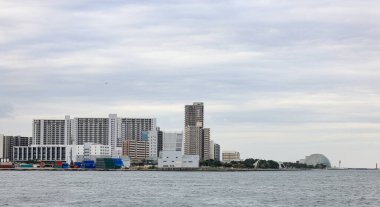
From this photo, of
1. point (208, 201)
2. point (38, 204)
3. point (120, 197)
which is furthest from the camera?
point (120, 197)

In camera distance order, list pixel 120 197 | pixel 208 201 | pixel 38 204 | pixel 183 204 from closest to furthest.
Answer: pixel 38 204 < pixel 183 204 < pixel 208 201 < pixel 120 197

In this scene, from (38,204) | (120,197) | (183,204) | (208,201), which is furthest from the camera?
(120,197)

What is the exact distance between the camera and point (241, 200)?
3804 inches

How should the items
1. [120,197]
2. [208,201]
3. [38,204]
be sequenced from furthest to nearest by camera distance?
[120,197] < [208,201] < [38,204]

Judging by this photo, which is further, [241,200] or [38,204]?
[241,200]

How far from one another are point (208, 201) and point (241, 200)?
5588mm

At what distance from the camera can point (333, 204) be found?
92062 millimetres

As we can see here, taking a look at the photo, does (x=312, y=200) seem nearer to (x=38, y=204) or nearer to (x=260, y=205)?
(x=260, y=205)

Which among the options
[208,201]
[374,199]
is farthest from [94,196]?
[374,199]

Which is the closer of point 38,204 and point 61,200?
point 38,204

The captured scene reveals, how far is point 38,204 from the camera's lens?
8169 cm

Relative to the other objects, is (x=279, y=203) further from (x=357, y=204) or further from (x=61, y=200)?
(x=61, y=200)

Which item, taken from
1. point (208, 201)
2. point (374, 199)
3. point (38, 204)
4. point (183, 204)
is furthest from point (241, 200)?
point (38, 204)

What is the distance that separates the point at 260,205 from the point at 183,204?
9344 mm
